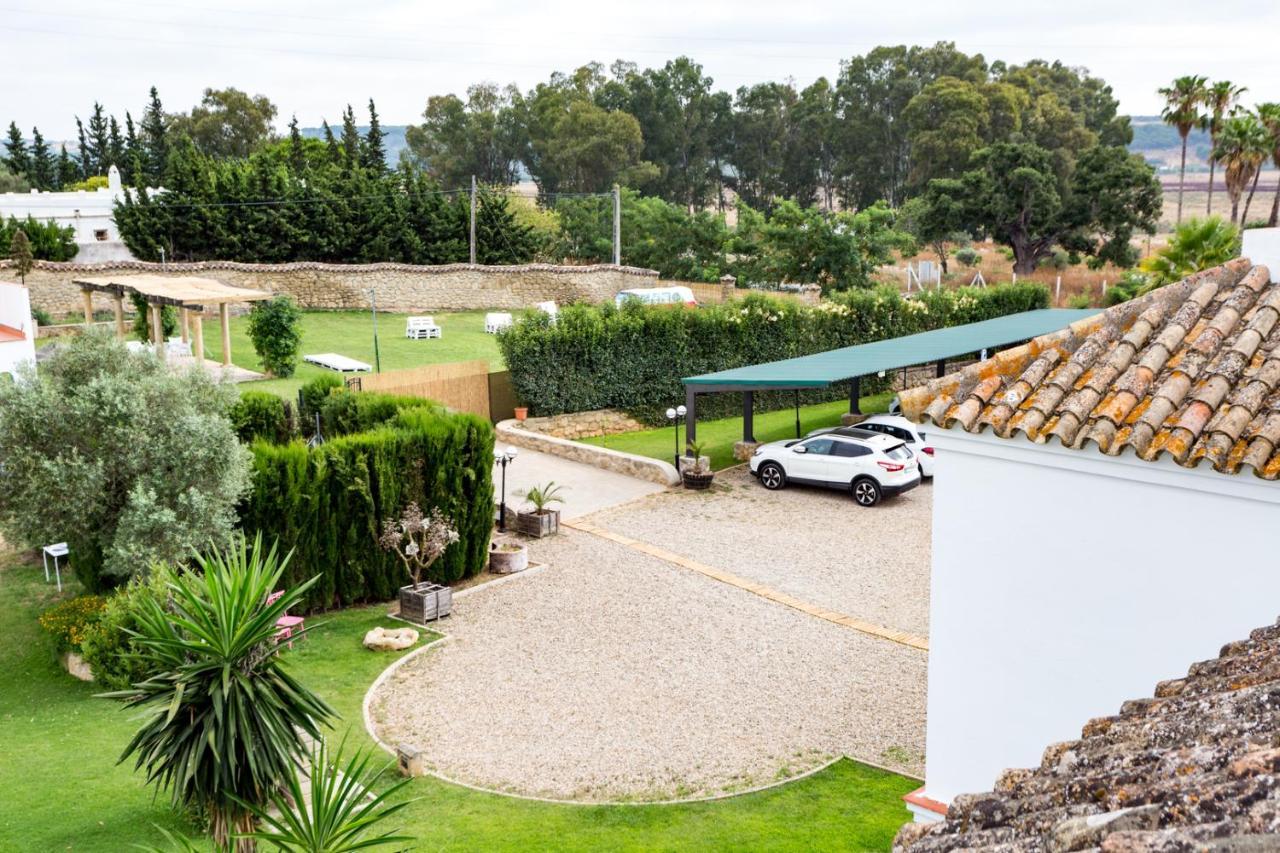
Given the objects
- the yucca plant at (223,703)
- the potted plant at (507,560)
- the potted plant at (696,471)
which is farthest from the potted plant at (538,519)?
the yucca plant at (223,703)

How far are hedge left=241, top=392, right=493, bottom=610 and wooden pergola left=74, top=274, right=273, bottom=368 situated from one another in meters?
14.5

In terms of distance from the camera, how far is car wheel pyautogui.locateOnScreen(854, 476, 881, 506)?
76.3ft

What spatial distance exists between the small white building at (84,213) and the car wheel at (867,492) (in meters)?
42.4

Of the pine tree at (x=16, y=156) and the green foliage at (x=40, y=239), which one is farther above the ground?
the pine tree at (x=16, y=156)

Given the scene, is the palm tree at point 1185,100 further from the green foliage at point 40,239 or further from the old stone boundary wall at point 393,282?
the green foliage at point 40,239

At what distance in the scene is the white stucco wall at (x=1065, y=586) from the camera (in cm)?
718

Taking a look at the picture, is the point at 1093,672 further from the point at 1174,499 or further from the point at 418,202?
the point at 418,202

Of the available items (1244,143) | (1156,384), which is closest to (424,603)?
(1156,384)

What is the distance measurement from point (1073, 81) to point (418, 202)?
6156 centimetres

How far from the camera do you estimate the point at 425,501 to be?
18906mm

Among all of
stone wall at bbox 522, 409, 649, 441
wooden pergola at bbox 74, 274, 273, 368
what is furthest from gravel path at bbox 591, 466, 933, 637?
wooden pergola at bbox 74, 274, 273, 368

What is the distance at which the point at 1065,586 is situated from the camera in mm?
7852

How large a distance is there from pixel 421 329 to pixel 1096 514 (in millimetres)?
35932

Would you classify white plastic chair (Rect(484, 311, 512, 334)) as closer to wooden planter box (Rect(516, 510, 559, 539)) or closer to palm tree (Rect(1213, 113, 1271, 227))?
wooden planter box (Rect(516, 510, 559, 539))
